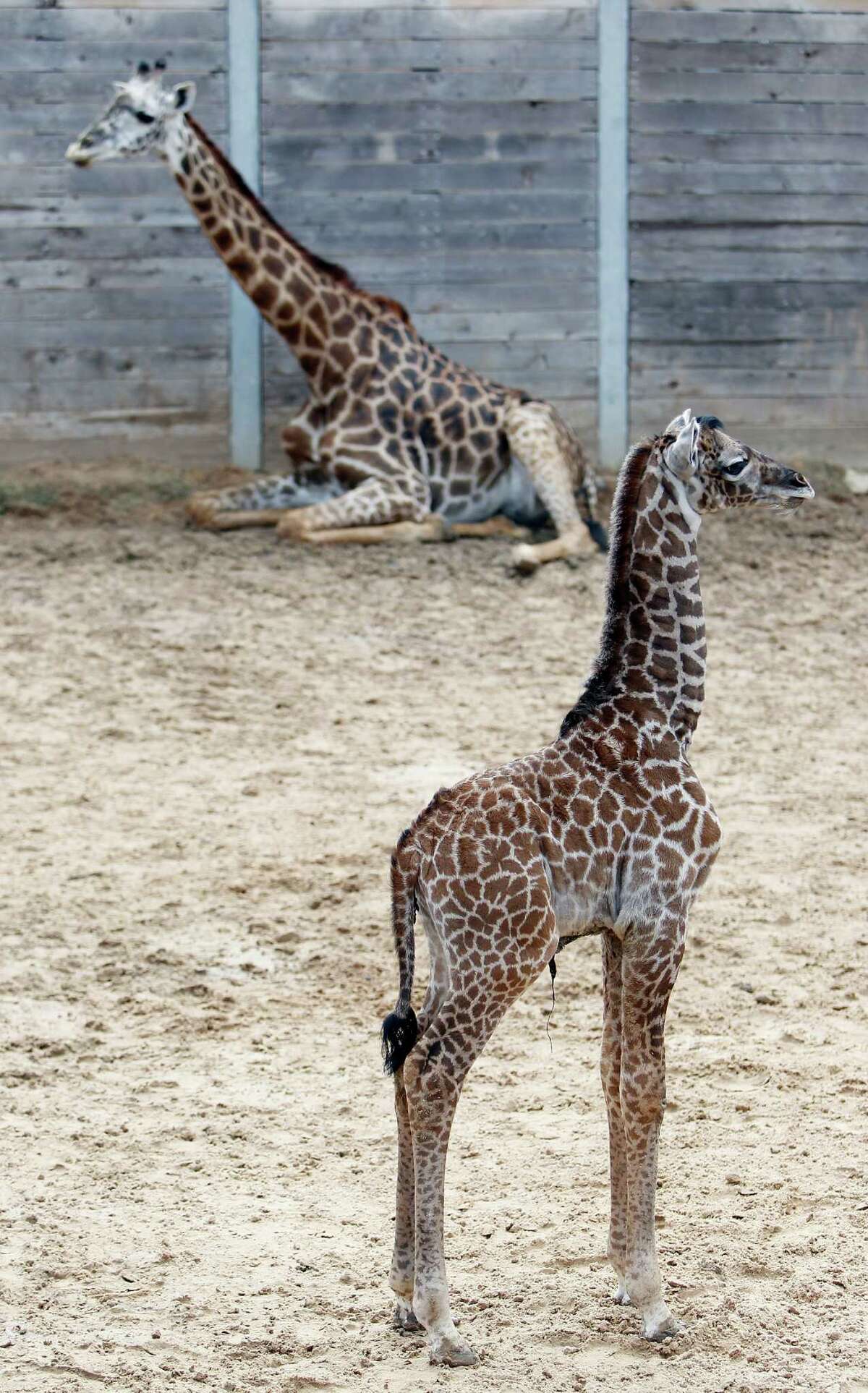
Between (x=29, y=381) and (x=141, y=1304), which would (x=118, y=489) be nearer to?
(x=29, y=381)

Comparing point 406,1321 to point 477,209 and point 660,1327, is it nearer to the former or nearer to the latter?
point 660,1327

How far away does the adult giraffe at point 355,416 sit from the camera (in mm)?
9438

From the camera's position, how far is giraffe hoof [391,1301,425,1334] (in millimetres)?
3754

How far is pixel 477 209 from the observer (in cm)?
1027

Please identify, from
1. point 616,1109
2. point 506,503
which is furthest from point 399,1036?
point 506,503

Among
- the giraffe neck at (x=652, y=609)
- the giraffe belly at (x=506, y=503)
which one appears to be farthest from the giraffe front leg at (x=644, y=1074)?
the giraffe belly at (x=506, y=503)

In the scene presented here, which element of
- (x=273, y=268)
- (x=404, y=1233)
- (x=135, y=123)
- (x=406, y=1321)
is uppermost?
(x=135, y=123)

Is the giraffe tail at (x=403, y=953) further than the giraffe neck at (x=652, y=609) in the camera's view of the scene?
No

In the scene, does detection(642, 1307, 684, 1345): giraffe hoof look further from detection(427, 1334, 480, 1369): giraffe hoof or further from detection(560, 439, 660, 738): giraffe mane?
detection(560, 439, 660, 738): giraffe mane

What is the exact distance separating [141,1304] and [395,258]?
7544 millimetres

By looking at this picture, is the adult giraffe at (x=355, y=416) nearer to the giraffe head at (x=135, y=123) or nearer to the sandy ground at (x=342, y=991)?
the giraffe head at (x=135, y=123)

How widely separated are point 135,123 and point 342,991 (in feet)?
18.8

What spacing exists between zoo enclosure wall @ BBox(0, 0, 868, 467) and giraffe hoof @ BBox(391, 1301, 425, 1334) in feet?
23.3

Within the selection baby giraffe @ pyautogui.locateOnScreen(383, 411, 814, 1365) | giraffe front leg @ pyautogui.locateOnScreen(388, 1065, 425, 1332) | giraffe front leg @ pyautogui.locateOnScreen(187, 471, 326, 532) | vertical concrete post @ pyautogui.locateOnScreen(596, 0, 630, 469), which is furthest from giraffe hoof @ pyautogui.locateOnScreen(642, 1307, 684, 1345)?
vertical concrete post @ pyautogui.locateOnScreen(596, 0, 630, 469)
